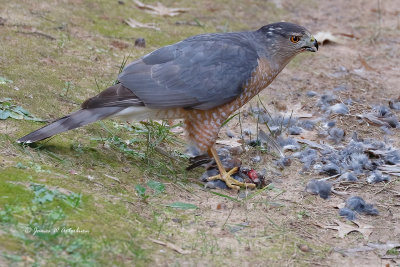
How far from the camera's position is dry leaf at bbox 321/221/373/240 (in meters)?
4.64

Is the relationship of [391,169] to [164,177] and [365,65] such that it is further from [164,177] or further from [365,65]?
[365,65]

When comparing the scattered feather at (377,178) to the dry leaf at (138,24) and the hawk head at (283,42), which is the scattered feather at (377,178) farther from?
the dry leaf at (138,24)

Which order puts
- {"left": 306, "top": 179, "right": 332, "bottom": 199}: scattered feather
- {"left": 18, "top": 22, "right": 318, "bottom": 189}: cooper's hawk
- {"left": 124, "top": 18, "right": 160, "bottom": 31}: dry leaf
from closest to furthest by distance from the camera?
{"left": 18, "top": 22, "right": 318, "bottom": 189}: cooper's hawk
{"left": 306, "top": 179, "right": 332, "bottom": 199}: scattered feather
{"left": 124, "top": 18, "right": 160, "bottom": 31}: dry leaf

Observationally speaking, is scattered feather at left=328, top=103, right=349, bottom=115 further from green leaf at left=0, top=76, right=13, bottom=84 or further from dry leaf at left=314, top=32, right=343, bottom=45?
green leaf at left=0, top=76, right=13, bottom=84

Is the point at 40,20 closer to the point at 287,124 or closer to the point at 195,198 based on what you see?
the point at 287,124

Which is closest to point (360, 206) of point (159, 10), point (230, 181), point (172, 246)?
point (230, 181)

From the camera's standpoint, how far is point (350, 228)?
4707 mm

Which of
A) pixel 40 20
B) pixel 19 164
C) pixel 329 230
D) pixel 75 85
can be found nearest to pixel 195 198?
pixel 329 230

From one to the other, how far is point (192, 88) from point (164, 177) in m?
0.77

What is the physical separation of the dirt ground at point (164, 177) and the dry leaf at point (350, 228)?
1 cm

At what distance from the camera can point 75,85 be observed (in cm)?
655

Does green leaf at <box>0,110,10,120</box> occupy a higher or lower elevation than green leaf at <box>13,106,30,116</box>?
higher

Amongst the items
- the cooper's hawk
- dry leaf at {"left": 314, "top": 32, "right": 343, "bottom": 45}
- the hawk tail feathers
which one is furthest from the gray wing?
dry leaf at {"left": 314, "top": 32, "right": 343, "bottom": 45}

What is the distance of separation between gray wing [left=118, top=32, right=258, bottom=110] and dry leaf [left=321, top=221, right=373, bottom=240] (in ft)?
4.49
